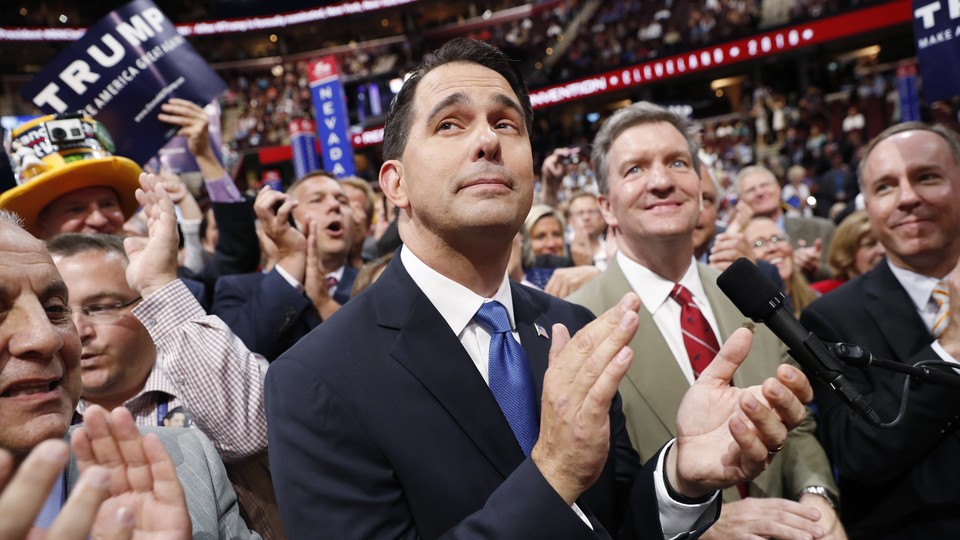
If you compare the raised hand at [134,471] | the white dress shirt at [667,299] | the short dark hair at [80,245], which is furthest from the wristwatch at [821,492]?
the short dark hair at [80,245]

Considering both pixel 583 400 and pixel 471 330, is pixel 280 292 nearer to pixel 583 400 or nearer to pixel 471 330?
pixel 471 330

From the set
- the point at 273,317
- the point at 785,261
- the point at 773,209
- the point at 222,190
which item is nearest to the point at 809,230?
the point at 773,209

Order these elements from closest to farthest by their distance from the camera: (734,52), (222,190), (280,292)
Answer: (280,292)
(222,190)
(734,52)

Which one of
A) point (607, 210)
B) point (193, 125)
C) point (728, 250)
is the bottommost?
point (728, 250)

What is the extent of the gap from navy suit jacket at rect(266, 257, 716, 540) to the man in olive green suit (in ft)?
2.44

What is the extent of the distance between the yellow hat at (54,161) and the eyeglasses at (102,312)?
2.34 feet

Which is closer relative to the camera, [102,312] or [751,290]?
[751,290]

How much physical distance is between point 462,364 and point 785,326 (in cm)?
67

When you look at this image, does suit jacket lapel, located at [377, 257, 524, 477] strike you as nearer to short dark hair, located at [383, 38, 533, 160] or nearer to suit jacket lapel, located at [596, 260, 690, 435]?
short dark hair, located at [383, 38, 533, 160]

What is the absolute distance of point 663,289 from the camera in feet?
7.62

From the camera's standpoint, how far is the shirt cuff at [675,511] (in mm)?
1558

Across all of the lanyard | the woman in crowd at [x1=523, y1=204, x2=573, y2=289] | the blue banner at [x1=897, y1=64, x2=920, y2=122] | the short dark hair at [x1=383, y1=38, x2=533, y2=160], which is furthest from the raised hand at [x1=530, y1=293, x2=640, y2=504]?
the blue banner at [x1=897, y1=64, x2=920, y2=122]

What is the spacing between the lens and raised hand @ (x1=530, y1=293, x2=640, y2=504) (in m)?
1.17

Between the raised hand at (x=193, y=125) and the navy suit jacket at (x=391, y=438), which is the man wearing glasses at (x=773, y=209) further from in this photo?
the navy suit jacket at (x=391, y=438)
